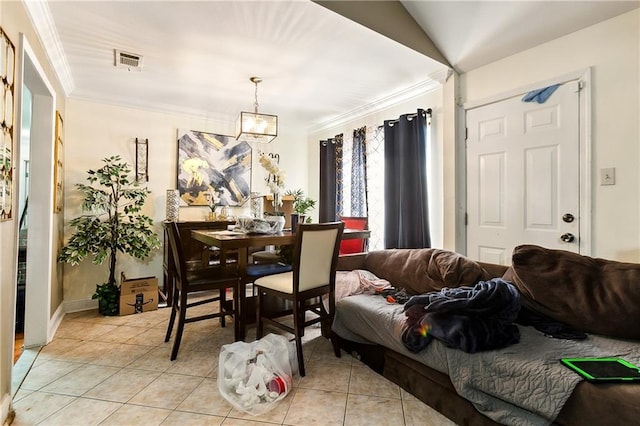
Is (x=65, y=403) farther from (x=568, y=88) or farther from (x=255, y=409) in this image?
(x=568, y=88)

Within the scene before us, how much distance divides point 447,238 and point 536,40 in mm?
1814

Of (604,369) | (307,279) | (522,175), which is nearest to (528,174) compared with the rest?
(522,175)

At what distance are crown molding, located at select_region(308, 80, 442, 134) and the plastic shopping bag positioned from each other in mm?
2900

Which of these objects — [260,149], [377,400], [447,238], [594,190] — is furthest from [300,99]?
[377,400]

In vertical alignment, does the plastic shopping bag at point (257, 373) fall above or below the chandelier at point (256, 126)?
below

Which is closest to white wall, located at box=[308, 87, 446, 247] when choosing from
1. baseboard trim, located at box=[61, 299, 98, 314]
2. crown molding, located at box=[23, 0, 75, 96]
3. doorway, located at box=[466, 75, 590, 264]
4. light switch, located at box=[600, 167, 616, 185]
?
doorway, located at box=[466, 75, 590, 264]

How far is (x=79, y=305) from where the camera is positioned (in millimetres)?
3506

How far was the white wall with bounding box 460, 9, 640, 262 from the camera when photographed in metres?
2.07

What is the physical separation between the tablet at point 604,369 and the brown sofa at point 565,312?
30 millimetres

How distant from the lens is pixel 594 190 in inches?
88.5

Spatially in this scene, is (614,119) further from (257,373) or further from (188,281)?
(188,281)

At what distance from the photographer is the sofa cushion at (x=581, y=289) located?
164 cm

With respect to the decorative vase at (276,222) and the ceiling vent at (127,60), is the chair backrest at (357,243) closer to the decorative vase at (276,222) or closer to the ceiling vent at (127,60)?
the decorative vase at (276,222)

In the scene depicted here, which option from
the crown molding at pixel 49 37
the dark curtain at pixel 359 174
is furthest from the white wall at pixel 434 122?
the crown molding at pixel 49 37
